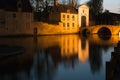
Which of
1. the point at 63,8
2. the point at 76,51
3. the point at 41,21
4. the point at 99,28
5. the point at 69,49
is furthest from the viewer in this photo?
the point at 99,28

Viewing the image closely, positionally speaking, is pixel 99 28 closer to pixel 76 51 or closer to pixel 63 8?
pixel 63 8

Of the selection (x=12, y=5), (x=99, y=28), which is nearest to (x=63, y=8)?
(x=99, y=28)

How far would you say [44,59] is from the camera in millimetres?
21719

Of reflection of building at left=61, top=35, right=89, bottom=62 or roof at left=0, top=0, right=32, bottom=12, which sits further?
roof at left=0, top=0, right=32, bottom=12

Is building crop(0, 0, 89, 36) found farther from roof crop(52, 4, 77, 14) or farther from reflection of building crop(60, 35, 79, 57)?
reflection of building crop(60, 35, 79, 57)

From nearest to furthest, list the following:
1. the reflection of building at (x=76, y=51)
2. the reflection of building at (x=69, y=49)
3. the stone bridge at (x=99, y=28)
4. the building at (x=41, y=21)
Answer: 1. the reflection of building at (x=76, y=51)
2. the reflection of building at (x=69, y=49)
3. the building at (x=41, y=21)
4. the stone bridge at (x=99, y=28)

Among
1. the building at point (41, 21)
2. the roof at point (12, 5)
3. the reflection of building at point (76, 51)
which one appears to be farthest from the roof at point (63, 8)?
the reflection of building at point (76, 51)

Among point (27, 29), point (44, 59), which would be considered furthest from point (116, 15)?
point (44, 59)

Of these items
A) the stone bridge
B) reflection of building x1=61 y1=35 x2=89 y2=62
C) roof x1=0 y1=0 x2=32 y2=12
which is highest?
roof x1=0 y1=0 x2=32 y2=12

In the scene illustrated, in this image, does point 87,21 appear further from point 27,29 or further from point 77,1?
point 27,29

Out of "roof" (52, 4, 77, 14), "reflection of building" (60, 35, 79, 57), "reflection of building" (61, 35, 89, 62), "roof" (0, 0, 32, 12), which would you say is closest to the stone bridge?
"roof" (52, 4, 77, 14)

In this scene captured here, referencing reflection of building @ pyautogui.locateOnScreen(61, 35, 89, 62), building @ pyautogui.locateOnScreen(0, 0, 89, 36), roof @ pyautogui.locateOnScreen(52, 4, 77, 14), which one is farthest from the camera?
roof @ pyautogui.locateOnScreen(52, 4, 77, 14)

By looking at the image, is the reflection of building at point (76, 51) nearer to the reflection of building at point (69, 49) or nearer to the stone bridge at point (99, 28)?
the reflection of building at point (69, 49)

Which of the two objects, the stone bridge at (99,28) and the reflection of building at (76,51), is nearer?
the reflection of building at (76,51)
